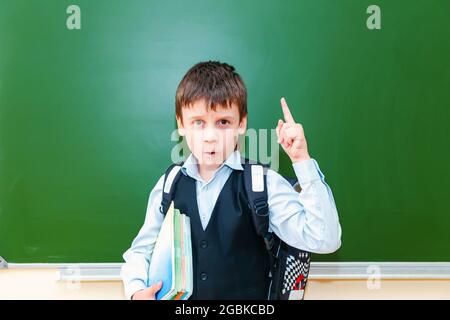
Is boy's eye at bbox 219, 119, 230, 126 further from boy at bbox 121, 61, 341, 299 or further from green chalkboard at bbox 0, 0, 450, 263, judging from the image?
green chalkboard at bbox 0, 0, 450, 263

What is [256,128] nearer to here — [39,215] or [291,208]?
[291,208]

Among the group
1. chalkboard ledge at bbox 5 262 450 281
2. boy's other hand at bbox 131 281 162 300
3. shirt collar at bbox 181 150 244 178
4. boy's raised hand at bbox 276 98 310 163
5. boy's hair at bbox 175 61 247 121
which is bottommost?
chalkboard ledge at bbox 5 262 450 281

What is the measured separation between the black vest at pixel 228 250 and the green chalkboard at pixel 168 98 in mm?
458

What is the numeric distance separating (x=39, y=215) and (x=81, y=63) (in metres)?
0.60

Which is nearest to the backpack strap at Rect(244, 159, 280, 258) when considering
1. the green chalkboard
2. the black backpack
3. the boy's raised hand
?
the black backpack

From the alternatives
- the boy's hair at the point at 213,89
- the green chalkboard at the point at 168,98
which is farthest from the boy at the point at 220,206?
the green chalkboard at the point at 168,98

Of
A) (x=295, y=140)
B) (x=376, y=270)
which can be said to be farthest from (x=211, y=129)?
(x=376, y=270)

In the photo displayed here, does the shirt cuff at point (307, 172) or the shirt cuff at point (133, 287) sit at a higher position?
the shirt cuff at point (307, 172)

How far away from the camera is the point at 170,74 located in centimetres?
141

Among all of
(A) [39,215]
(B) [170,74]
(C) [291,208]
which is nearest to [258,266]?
(C) [291,208]

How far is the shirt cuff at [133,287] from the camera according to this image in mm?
997

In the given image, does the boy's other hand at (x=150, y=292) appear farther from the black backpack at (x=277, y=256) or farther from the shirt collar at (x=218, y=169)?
the shirt collar at (x=218, y=169)

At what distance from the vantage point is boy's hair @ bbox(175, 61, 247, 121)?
1025 mm

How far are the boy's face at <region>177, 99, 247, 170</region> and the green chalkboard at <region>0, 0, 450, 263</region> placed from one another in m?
0.39
